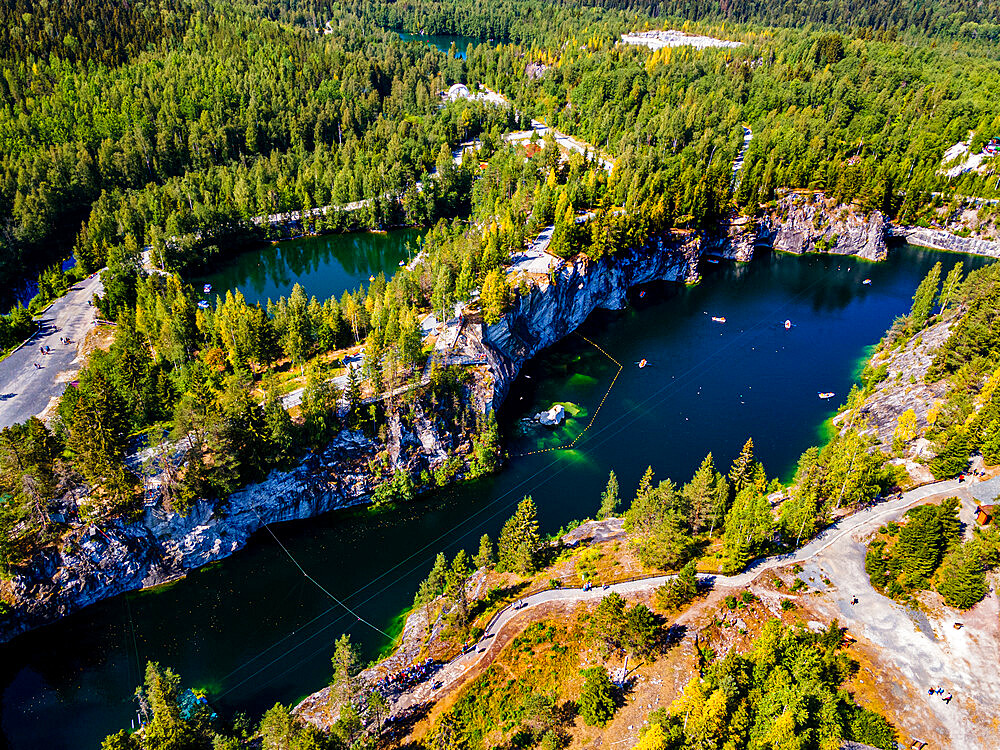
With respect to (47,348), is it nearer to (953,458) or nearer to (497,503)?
(497,503)

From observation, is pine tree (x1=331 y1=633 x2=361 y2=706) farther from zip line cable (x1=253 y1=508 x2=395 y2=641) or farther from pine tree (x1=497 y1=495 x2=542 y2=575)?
pine tree (x1=497 y1=495 x2=542 y2=575)

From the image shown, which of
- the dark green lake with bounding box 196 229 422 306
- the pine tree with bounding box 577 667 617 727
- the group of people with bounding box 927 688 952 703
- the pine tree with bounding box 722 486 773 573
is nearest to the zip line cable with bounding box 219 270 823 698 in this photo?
the pine tree with bounding box 722 486 773 573

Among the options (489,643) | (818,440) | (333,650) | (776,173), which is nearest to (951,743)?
(489,643)

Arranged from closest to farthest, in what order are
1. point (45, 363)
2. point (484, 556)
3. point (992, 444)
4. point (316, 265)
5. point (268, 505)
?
point (484, 556), point (992, 444), point (268, 505), point (45, 363), point (316, 265)

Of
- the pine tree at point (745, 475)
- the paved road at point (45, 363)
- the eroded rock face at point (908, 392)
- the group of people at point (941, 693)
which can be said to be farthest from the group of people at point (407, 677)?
the eroded rock face at point (908, 392)

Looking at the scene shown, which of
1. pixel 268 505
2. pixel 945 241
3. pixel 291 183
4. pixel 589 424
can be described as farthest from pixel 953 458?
pixel 291 183

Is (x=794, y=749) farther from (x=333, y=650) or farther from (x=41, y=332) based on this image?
(x=41, y=332)

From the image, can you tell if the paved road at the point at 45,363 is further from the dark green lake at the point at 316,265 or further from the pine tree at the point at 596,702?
the pine tree at the point at 596,702
